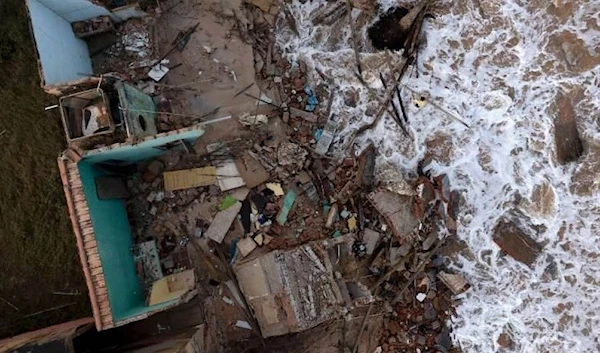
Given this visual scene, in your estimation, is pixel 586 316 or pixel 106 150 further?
pixel 586 316

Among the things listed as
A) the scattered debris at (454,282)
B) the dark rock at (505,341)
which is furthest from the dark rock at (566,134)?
the dark rock at (505,341)

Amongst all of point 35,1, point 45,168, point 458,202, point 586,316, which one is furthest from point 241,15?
point 586,316

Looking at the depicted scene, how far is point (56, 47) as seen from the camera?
8.27 m

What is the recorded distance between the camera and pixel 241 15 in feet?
31.1

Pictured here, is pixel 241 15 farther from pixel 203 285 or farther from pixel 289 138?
pixel 203 285

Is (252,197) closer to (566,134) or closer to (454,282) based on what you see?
(454,282)

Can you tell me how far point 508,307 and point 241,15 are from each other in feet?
23.7

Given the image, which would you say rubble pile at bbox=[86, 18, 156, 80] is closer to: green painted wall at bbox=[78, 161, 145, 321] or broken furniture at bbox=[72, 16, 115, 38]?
broken furniture at bbox=[72, 16, 115, 38]

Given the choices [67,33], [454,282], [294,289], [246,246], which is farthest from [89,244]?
[454,282]

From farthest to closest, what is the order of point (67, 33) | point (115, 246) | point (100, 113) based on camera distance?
1. point (67, 33)
2. point (115, 246)
3. point (100, 113)

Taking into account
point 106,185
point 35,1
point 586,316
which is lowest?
point 586,316

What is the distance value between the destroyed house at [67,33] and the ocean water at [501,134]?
124 inches

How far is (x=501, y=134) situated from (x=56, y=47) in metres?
7.79

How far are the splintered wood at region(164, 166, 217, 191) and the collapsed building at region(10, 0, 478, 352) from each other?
0.7 inches
